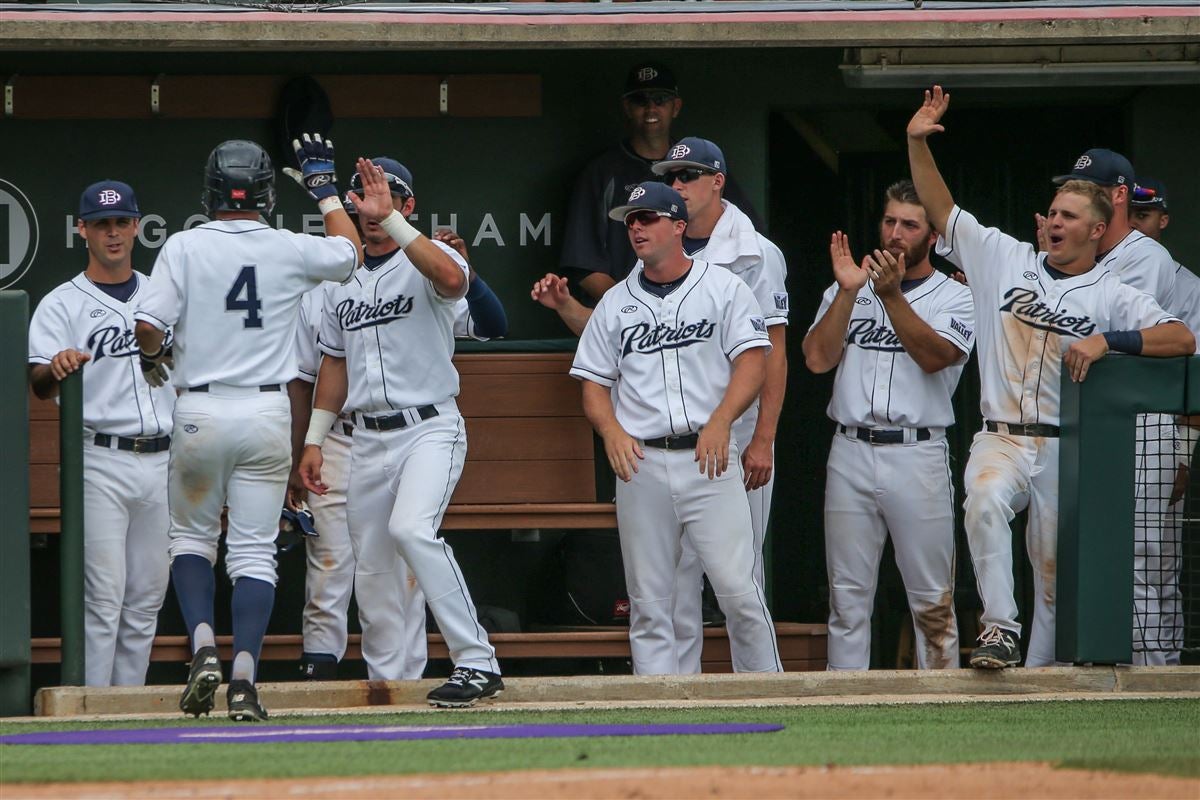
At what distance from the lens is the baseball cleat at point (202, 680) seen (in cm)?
519

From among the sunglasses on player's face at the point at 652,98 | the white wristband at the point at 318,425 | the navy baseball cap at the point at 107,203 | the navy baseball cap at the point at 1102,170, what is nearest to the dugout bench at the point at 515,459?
the white wristband at the point at 318,425

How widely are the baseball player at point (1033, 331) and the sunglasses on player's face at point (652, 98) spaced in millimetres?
1156

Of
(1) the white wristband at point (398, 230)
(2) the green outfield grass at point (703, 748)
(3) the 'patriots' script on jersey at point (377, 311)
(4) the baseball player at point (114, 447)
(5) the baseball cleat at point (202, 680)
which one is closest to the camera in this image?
(2) the green outfield grass at point (703, 748)

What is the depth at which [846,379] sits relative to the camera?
272 inches

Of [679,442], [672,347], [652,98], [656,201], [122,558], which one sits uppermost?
[652,98]

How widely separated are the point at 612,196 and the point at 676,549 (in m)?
1.62

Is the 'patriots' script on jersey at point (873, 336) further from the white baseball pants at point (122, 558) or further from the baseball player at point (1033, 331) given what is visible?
the white baseball pants at point (122, 558)

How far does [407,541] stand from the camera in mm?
5750

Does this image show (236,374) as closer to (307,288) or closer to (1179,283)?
(307,288)

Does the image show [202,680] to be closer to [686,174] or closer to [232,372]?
[232,372]

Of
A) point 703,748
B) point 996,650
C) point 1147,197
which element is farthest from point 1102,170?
point 703,748

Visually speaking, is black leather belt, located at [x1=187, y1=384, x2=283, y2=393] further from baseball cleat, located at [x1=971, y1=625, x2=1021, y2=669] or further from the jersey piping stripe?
baseball cleat, located at [x1=971, y1=625, x2=1021, y2=669]

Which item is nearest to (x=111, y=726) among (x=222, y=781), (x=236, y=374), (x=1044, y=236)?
(x=236, y=374)

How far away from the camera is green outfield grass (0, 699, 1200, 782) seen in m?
4.18
